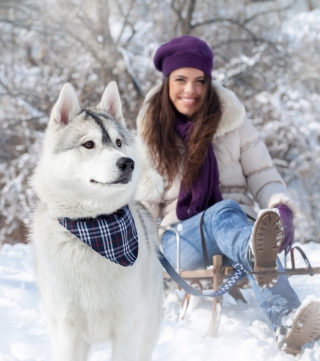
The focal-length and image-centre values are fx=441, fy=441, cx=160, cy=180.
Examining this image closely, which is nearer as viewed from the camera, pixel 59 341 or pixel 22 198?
pixel 59 341

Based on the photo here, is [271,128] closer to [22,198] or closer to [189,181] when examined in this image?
[22,198]

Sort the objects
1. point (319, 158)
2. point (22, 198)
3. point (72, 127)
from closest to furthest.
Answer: point (72, 127), point (319, 158), point (22, 198)

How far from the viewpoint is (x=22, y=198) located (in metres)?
9.27

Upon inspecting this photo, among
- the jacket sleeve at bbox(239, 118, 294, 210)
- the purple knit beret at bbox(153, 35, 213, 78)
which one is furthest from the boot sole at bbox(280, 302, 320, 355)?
the purple knit beret at bbox(153, 35, 213, 78)

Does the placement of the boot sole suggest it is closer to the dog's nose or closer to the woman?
the woman

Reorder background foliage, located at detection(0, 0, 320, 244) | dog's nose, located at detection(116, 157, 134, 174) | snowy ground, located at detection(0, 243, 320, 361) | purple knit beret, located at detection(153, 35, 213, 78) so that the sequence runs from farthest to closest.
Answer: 1. background foliage, located at detection(0, 0, 320, 244)
2. purple knit beret, located at detection(153, 35, 213, 78)
3. snowy ground, located at detection(0, 243, 320, 361)
4. dog's nose, located at detection(116, 157, 134, 174)

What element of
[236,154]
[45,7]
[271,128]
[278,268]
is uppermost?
[45,7]

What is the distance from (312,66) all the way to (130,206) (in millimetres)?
8449

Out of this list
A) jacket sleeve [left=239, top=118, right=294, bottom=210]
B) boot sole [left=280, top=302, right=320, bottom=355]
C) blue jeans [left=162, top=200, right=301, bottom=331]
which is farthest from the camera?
jacket sleeve [left=239, top=118, right=294, bottom=210]

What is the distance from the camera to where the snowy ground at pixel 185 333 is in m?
2.38

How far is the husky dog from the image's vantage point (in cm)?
187

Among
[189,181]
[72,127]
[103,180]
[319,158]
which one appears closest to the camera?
[103,180]

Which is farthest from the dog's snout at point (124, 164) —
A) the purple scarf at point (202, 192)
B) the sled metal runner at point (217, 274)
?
the purple scarf at point (202, 192)

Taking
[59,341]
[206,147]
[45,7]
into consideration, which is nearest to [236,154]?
[206,147]
